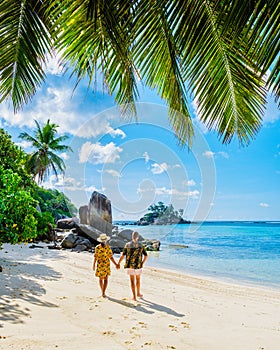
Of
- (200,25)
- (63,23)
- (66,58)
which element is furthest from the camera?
(66,58)

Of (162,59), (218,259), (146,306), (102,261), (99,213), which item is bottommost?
(218,259)

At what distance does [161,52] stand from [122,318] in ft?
14.3

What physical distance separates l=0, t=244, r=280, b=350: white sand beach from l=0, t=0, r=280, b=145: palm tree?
2.90 meters

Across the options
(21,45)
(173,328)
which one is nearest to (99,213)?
(173,328)

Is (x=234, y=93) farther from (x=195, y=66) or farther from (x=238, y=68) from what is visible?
(x=195, y=66)

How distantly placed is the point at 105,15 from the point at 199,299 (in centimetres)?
714

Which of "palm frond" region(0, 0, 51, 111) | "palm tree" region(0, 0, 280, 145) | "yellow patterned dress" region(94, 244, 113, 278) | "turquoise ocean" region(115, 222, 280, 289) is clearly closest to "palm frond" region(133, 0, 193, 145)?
"palm tree" region(0, 0, 280, 145)

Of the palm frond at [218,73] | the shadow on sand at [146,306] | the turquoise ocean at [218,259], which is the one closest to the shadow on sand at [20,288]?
the shadow on sand at [146,306]

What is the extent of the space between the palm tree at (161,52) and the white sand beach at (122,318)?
2.90m

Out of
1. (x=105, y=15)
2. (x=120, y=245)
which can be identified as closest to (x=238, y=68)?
Result: (x=105, y=15)

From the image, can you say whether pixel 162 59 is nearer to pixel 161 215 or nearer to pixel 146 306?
pixel 146 306

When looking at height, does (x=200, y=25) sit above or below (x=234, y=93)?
above

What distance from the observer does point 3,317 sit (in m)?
5.06

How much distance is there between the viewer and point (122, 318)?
5.74 m
